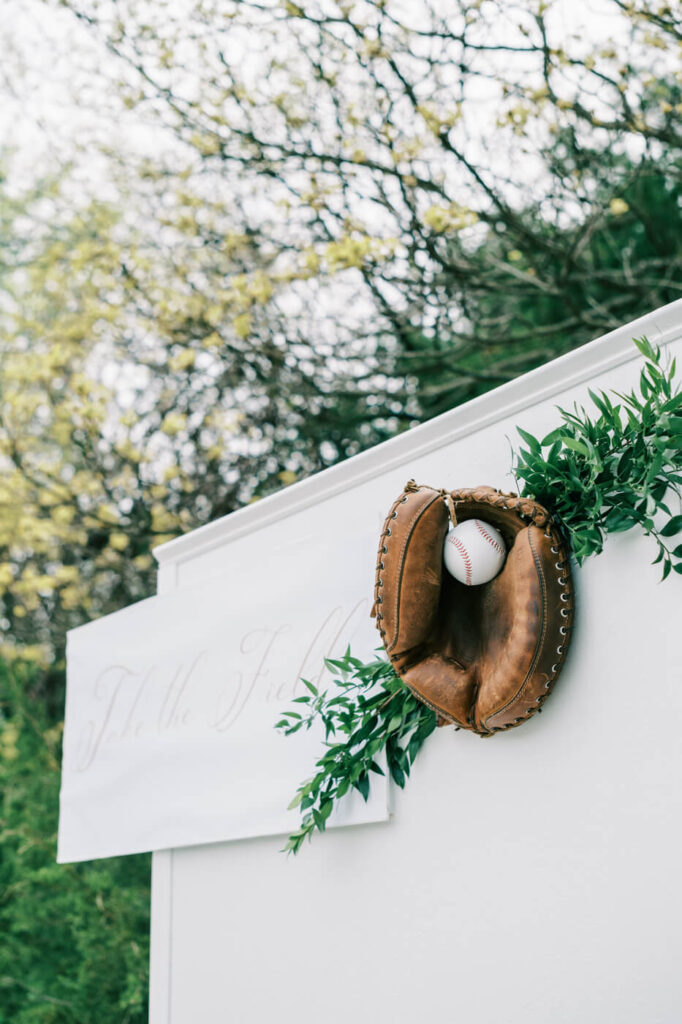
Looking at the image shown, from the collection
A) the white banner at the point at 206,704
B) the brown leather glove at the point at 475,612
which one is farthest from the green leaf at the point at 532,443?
the white banner at the point at 206,704

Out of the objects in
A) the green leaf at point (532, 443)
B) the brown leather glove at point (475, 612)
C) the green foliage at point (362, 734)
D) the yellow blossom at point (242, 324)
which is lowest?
the green foliage at point (362, 734)

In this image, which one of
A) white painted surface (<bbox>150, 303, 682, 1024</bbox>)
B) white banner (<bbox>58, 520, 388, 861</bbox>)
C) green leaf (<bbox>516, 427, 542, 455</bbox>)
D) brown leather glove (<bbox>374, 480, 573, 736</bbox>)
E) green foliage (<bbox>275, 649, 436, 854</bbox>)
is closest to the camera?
white painted surface (<bbox>150, 303, 682, 1024</bbox>)

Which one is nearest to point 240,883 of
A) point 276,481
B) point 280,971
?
point 280,971

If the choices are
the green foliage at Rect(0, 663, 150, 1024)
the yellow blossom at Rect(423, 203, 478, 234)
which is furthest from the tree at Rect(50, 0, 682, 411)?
the green foliage at Rect(0, 663, 150, 1024)

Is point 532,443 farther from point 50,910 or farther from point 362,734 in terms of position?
point 50,910

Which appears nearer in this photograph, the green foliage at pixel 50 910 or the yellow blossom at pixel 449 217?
the yellow blossom at pixel 449 217

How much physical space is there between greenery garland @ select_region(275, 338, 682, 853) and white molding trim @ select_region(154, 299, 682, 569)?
0.22 feet

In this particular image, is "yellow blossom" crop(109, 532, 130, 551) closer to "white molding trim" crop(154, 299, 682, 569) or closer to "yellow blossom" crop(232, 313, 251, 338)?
"yellow blossom" crop(232, 313, 251, 338)

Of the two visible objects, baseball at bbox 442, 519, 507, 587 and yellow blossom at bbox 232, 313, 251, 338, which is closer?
baseball at bbox 442, 519, 507, 587

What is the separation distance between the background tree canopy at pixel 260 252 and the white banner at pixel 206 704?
4.28 ft

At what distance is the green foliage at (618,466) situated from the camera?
1.73 metres

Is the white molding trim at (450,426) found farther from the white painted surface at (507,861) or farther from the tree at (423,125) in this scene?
the tree at (423,125)

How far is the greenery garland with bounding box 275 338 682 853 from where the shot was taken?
5.75 ft

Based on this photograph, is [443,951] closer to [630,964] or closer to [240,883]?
[630,964]
